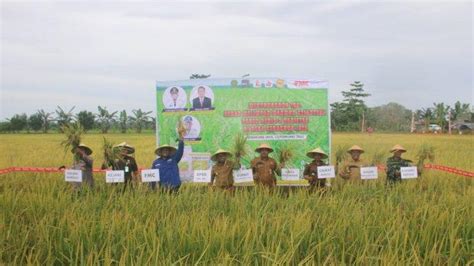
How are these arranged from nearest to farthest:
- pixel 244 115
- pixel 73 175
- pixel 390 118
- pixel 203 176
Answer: pixel 73 175 < pixel 203 176 < pixel 244 115 < pixel 390 118

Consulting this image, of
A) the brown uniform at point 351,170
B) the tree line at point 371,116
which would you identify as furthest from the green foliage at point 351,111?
the brown uniform at point 351,170

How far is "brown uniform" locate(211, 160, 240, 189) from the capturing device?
22.1 feet

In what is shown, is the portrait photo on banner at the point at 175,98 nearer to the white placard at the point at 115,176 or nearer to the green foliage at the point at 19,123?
the white placard at the point at 115,176

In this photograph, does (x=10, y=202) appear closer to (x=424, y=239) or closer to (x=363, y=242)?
(x=363, y=242)

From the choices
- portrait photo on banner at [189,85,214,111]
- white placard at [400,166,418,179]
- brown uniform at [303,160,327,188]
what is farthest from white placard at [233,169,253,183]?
white placard at [400,166,418,179]

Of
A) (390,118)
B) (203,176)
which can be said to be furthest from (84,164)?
(390,118)

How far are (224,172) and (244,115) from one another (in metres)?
1.62

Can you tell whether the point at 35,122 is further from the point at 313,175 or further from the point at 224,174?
the point at 313,175

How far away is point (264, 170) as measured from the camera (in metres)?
6.91

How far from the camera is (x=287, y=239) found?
343cm

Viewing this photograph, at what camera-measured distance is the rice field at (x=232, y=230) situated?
326 centimetres

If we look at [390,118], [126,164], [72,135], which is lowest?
[126,164]

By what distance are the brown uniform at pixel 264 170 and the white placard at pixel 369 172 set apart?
45.4 inches

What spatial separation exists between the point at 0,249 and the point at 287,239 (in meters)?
1.85
